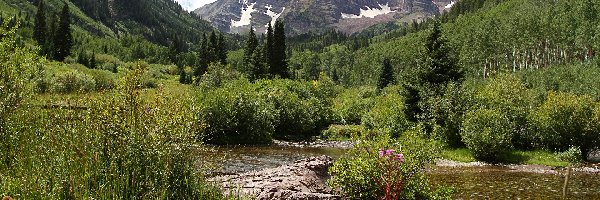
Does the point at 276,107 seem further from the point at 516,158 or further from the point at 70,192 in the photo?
the point at 70,192

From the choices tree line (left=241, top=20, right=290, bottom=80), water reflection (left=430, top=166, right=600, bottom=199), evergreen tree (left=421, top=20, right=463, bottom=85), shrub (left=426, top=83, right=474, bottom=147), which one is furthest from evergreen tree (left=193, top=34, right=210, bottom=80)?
water reflection (left=430, top=166, right=600, bottom=199)

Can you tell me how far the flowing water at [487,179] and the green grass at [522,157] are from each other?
354 centimetres

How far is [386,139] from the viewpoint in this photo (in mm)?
16625

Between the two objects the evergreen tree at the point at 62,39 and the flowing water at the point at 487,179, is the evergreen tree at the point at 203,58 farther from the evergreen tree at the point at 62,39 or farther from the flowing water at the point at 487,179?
the flowing water at the point at 487,179

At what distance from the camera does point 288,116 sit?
5888cm

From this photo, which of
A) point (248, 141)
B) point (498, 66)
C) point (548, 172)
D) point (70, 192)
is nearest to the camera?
point (70, 192)

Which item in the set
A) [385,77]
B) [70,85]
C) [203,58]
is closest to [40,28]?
[203,58]

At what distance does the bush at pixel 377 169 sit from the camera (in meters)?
16.3

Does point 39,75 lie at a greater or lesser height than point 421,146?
greater

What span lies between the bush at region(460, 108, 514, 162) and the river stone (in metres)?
24.1

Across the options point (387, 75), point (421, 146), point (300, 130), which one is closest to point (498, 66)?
point (387, 75)

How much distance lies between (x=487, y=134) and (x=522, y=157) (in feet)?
15.8

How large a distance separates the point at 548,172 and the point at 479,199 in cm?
1585

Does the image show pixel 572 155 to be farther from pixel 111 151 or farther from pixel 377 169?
pixel 111 151
